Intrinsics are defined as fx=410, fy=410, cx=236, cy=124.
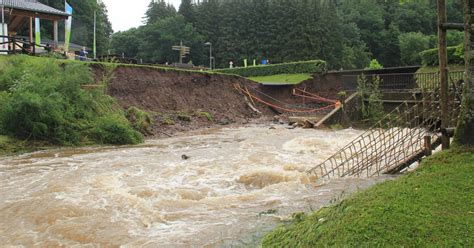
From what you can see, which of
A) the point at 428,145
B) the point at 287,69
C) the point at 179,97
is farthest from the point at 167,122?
the point at 287,69

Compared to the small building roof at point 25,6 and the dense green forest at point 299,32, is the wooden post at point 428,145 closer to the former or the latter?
the small building roof at point 25,6

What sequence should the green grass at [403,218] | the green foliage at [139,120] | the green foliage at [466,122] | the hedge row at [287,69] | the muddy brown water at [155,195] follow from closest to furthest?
1. the green grass at [403,218]
2. the green foliage at [466,122]
3. the muddy brown water at [155,195]
4. the green foliage at [139,120]
5. the hedge row at [287,69]

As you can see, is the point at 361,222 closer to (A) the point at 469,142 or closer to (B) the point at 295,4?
(A) the point at 469,142

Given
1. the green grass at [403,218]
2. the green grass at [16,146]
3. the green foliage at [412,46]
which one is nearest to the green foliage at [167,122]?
the green grass at [16,146]

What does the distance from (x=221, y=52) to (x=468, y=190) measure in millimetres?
59798

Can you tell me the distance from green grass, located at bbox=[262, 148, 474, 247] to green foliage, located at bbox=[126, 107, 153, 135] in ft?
44.6

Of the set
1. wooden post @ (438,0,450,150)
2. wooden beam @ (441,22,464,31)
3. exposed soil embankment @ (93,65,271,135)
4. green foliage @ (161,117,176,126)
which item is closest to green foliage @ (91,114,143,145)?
exposed soil embankment @ (93,65,271,135)

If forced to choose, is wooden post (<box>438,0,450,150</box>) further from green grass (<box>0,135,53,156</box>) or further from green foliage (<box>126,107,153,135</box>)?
green foliage (<box>126,107,153,135</box>)

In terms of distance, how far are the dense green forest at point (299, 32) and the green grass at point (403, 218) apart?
51.4 meters

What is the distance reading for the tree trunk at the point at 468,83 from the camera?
5012 millimetres

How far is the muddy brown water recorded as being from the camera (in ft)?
17.9

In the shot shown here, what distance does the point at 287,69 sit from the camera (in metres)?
35.7

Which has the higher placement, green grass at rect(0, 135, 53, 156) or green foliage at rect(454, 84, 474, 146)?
green foliage at rect(454, 84, 474, 146)

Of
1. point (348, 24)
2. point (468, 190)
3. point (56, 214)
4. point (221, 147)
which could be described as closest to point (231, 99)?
point (221, 147)
